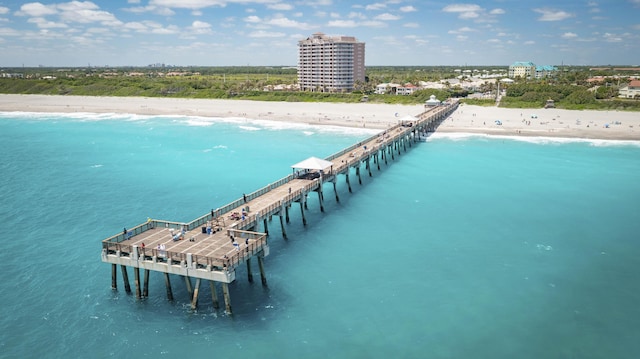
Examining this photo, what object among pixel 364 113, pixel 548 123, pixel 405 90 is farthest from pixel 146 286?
pixel 405 90

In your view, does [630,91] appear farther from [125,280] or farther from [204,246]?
[125,280]

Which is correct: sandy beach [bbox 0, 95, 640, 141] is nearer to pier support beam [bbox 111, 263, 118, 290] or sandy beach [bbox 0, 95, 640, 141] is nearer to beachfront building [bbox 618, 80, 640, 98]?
beachfront building [bbox 618, 80, 640, 98]

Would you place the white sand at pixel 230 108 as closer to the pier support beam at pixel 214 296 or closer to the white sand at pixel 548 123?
the white sand at pixel 548 123

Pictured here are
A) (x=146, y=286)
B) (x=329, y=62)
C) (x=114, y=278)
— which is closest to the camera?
(x=146, y=286)

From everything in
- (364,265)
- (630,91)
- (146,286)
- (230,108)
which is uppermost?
(630,91)

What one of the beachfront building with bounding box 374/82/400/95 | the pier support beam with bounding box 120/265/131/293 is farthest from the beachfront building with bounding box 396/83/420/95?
the pier support beam with bounding box 120/265/131/293

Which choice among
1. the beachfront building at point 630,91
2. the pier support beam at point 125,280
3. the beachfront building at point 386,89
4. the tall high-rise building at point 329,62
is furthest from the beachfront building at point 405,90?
the pier support beam at point 125,280
